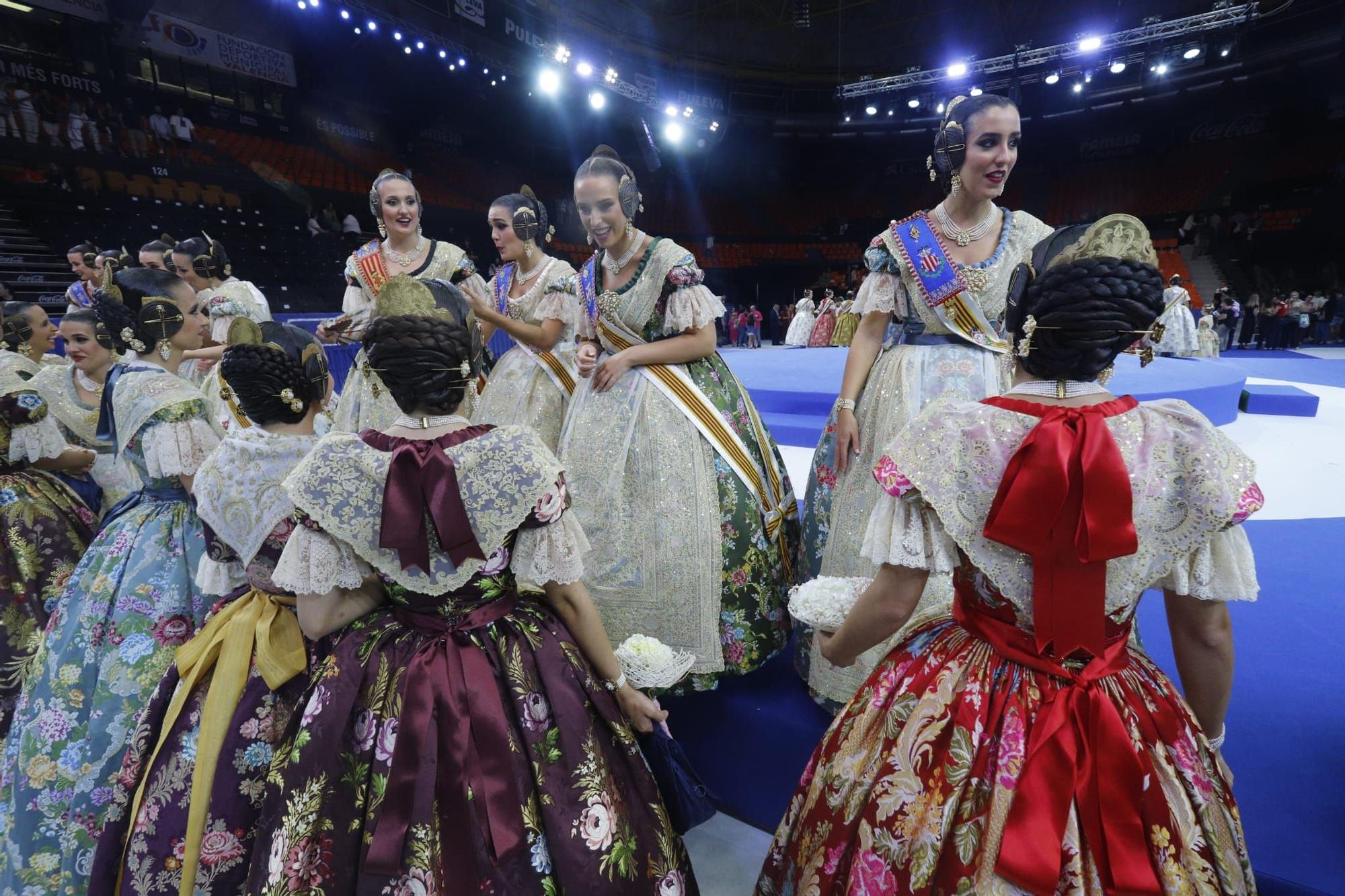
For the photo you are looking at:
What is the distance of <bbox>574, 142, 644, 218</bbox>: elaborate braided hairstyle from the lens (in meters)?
1.83

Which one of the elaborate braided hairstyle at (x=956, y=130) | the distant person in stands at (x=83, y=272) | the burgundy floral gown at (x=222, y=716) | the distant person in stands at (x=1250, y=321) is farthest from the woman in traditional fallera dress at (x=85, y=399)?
the distant person in stands at (x=1250, y=321)

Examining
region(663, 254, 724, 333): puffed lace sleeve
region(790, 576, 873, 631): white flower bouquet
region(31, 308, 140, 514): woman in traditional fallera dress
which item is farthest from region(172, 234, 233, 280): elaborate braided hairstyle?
region(790, 576, 873, 631): white flower bouquet

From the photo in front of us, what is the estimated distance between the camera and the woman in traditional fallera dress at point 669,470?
5.78ft

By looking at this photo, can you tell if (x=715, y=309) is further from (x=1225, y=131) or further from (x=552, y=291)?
(x=1225, y=131)

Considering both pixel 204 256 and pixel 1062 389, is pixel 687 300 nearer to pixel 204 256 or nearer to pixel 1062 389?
pixel 1062 389

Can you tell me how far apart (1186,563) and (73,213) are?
11.6m

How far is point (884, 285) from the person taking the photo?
5.45ft

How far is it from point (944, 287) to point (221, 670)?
1.72m

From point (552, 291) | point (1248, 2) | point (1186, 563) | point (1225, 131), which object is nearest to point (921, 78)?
point (1248, 2)

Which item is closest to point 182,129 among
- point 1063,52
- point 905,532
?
point 905,532

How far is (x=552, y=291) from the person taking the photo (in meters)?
2.41

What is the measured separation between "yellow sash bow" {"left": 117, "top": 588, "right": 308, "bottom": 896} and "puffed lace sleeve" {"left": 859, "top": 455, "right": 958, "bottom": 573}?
1117mm

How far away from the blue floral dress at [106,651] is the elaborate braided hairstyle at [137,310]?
0.18 metres

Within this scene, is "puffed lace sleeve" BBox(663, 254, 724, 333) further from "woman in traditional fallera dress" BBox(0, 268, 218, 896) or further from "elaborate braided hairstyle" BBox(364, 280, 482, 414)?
"woman in traditional fallera dress" BBox(0, 268, 218, 896)
